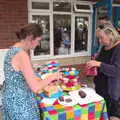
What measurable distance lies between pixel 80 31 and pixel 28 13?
4.80 feet

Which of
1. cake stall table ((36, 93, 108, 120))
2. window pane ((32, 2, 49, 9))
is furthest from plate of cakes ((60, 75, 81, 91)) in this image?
window pane ((32, 2, 49, 9))

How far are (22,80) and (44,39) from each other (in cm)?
301

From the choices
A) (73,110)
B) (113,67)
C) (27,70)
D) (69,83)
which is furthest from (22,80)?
(113,67)

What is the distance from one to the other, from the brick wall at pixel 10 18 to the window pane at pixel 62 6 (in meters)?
0.72

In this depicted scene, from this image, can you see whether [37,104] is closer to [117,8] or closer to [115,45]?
[115,45]

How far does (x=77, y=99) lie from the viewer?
1.95 meters

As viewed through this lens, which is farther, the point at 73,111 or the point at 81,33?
the point at 81,33

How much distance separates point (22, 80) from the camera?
5.54 ft

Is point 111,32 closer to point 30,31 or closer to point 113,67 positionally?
point 113,67

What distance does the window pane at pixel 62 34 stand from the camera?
4.78 metres

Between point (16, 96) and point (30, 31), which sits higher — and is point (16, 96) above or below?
below

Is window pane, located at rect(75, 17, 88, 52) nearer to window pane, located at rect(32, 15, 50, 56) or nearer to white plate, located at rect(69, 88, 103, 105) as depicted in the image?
window pane, located at rect(32, 15, 50, 56)

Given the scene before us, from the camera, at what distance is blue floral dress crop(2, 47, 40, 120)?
5.48 ft

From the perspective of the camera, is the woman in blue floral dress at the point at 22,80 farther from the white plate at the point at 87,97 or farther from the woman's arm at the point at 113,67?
the woman's arm at the point at 113,67
